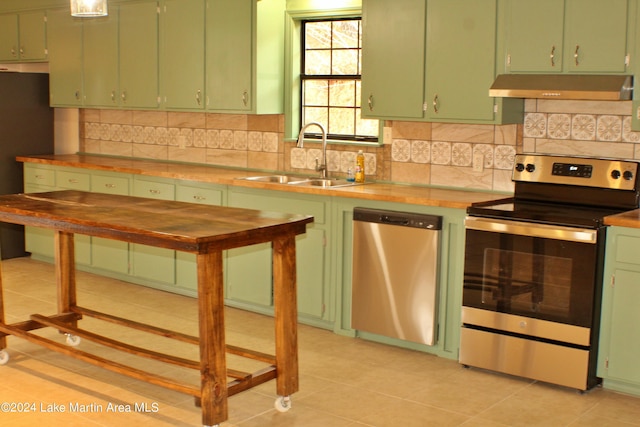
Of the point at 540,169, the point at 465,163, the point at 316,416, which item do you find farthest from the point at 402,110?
the point at 316,416

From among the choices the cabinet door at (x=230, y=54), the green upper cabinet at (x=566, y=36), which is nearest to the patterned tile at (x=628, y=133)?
the green upper cabinet at (x=566, y=36)

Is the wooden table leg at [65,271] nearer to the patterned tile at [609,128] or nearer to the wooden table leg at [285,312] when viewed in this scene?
the wooden table leg at [285,312]

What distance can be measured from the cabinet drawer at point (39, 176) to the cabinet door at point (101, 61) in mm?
695

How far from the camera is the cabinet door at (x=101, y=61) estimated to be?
7027mm

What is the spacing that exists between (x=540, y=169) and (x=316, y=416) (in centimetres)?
199

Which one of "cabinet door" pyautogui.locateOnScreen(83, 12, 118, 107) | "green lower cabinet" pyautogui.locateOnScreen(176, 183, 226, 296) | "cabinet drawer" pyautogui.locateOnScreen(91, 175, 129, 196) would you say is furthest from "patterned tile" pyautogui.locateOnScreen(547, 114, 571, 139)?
"cabinet door" pyautogui.locateOnScreen(83, 12, 118, 107)

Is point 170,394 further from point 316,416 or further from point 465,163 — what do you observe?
point 465,163

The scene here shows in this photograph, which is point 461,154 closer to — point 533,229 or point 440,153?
point 440,153

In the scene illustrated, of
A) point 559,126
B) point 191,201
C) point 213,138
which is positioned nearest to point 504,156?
point 559,126

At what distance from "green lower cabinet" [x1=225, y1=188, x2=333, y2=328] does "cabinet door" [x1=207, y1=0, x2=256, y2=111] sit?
2.68 feet

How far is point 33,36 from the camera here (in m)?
7.62

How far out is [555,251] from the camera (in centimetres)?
430

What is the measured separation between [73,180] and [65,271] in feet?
7.11

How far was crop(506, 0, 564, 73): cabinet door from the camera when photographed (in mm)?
4574
